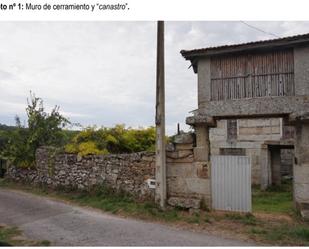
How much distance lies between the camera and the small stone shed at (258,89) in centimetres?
882

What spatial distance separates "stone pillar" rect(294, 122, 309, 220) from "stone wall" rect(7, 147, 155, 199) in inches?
161

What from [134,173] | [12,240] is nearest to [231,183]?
[134,173]

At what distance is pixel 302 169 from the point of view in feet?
28.6

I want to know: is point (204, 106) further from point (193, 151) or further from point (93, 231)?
point (93, 231)

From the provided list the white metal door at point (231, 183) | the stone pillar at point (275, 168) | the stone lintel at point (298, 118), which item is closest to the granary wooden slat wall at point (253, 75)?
the stone lintel at point (298, 118)

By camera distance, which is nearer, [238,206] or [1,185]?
[238,206]

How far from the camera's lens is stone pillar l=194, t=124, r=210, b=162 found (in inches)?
371

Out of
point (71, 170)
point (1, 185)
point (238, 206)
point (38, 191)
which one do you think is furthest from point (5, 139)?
point (238, 206)

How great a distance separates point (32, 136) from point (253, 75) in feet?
32.5

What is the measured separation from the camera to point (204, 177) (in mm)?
9391

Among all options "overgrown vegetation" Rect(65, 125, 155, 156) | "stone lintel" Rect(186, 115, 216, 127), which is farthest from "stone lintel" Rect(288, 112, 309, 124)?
"overgrown vegetation" Rect(65, 125, 155, 156)

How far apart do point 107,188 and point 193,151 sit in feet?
11.4

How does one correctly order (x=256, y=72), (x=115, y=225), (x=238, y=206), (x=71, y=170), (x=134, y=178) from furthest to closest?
1. (x=71, y=170)
2. (x=134, y=178)
3. (x=256, y=72)
4. (x=238, y=206)
5. (x=115, y=225)

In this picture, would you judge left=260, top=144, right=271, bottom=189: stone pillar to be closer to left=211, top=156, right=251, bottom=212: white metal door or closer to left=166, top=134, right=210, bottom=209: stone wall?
left=211, top=156, right=251, bottom=212: white metal door
